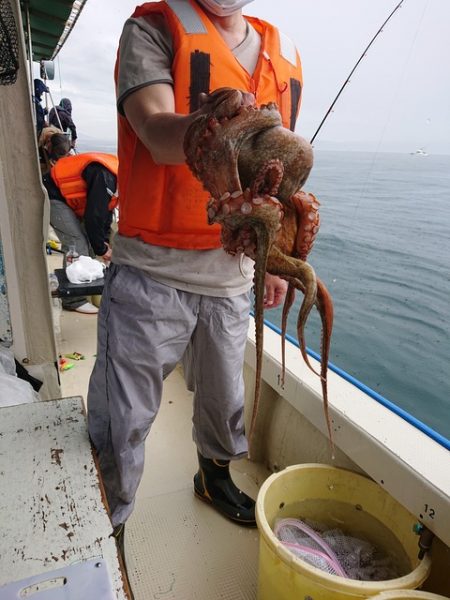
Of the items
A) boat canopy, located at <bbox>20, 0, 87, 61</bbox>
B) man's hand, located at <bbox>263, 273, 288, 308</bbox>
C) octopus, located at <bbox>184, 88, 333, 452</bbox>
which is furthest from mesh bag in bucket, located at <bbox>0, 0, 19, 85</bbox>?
boat canopy, located at <bbox>20, 0, 87, 61</bbox>

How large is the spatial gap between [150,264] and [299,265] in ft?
2.49

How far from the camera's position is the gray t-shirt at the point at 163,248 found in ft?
3.93

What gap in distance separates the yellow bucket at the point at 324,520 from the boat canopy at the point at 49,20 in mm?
6676

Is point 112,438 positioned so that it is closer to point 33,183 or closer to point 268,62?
point 33,183

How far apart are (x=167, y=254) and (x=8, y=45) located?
1010 mm

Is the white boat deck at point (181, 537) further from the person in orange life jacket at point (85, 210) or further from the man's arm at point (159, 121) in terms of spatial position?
the person in orange life jacket at point (85, 210)

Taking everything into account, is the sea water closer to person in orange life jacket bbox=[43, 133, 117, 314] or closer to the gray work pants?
person in orange life jacket bbox=[43, 133, 117, 314]

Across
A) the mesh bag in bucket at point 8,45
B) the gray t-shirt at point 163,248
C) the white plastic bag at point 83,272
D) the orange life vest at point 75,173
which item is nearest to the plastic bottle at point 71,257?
the white plastic bag at point 83,272

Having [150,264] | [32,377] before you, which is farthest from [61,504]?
[32,377]

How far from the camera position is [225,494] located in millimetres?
2094

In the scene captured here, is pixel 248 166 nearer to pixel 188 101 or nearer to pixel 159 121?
pixel 159 121

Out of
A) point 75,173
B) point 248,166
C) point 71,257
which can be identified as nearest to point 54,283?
point 71,257

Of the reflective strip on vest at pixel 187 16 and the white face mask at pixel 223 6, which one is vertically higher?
the white face mask at pixel 223 6

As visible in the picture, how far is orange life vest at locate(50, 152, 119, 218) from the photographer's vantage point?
4.12 meters
